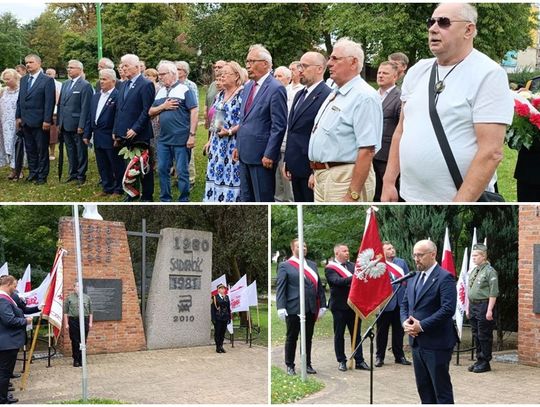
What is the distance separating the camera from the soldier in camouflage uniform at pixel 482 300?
7.32 meters

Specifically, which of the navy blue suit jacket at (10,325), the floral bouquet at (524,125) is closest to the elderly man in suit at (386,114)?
the floral bouquet at (524,125)

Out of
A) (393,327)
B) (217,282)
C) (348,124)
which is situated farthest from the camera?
(217,282)

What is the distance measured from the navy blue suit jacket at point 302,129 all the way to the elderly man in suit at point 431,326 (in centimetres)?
130

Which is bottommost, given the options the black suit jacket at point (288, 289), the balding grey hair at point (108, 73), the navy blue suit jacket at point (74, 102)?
the black suit jacket at point (288, 289)

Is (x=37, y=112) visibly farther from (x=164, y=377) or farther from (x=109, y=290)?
(x=164, y=377)

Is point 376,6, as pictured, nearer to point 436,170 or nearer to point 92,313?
point 92,313

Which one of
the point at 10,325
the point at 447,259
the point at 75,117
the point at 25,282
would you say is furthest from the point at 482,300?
the point at 25,282

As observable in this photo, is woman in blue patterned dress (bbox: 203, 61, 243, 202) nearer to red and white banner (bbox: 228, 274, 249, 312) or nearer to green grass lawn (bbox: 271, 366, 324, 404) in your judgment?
green grass lawn (bbox: 271, 366, 324, 404)

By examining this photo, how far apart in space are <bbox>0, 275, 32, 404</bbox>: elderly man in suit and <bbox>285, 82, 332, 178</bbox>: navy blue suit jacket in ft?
9.26

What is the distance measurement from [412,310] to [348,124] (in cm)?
140

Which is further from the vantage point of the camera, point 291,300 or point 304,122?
point 304,122

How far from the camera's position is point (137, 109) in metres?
8.72

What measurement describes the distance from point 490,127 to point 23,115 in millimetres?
8221

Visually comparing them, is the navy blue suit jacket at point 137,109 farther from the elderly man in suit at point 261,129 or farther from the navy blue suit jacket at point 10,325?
the navy blue suit jacket at point 10,325
